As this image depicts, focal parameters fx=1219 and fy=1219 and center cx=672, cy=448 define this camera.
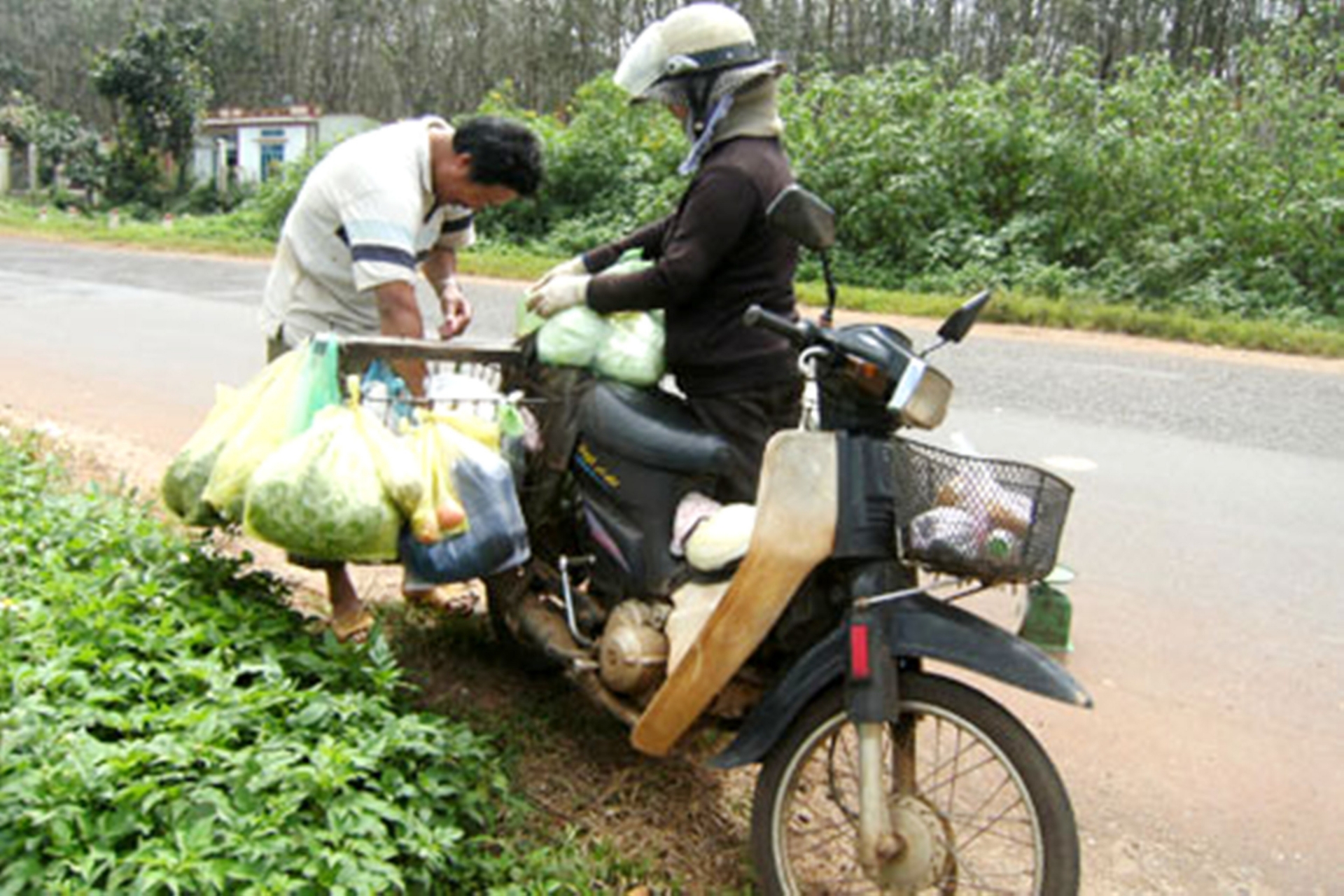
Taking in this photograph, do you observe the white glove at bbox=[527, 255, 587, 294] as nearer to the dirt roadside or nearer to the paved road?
the dirt roadside

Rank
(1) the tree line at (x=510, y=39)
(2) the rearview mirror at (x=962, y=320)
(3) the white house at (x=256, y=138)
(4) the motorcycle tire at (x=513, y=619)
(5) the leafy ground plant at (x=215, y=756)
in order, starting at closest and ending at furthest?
(5) the leafy ground plant at (x=215, y=756) → (2) the rearview mirror at (x=962, y=320) → (4) the motorcycle tire at (x=513, y=619) → (1) the tree line at (x=510, y=39) → (3) the white house at (x=256, y=138)

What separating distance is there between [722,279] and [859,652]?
1.06 meters

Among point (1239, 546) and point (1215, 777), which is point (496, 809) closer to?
point (1215, 777)

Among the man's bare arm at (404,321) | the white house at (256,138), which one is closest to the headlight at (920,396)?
the man's bare arm at (404,321)

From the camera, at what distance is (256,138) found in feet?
114

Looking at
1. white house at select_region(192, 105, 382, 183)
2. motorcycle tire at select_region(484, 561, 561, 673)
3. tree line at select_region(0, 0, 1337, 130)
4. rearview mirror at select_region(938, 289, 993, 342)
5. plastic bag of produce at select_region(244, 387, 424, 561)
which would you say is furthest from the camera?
white house at select_region(192, 105, 382, 183)

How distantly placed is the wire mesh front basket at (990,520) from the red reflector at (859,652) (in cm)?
19

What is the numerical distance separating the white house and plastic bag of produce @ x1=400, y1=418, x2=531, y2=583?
3092 centimetres

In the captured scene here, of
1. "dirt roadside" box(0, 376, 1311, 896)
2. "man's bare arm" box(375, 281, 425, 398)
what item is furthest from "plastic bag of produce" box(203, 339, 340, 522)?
"dirt roadside" box(0, 376, 1311, 896)

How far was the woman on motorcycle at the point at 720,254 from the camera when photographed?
293cm

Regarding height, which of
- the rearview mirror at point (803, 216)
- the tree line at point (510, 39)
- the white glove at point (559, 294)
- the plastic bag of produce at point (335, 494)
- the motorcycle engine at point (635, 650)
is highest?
the tree line at point (510, 39)

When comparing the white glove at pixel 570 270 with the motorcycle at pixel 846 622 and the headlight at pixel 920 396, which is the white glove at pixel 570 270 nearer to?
the motorcycle at pixel 846 622

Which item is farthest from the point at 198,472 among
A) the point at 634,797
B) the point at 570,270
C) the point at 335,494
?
the point at 634,797

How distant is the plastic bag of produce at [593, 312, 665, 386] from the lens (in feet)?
10.3
